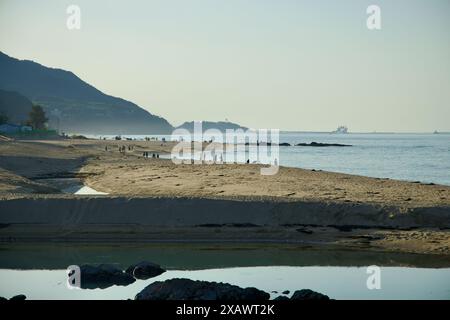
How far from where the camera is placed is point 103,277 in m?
16.9

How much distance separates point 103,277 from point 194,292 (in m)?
4.19

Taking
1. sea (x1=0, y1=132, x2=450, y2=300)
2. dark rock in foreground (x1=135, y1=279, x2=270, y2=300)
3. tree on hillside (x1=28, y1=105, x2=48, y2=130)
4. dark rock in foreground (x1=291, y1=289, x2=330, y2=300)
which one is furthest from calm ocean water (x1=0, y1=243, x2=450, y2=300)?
tree on hillside (x1=28, y1=105, x2=48, y2=130)

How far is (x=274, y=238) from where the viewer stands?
23516 millimetres

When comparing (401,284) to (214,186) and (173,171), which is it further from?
(173,171)

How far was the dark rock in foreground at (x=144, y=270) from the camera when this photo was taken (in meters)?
17.6

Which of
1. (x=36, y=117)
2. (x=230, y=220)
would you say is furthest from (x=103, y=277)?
(x=36, y=117)

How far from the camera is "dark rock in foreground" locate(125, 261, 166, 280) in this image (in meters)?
17.6

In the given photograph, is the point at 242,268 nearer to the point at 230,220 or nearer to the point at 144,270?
the point at 144,270

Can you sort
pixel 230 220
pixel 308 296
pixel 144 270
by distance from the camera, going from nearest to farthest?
pixel 308 296 → pixel 144 270 → pixel 230 220

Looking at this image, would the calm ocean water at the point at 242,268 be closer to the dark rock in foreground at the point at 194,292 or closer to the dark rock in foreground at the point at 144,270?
the dark rock in foreground at the point at 144,270

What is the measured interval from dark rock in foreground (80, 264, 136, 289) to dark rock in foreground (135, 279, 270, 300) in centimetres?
257

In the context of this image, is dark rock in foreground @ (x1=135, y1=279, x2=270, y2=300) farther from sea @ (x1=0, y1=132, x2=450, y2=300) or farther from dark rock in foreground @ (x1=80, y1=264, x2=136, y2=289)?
dark rock in foreground @ (x1=80, y1=264, x2=136, y2=289)
